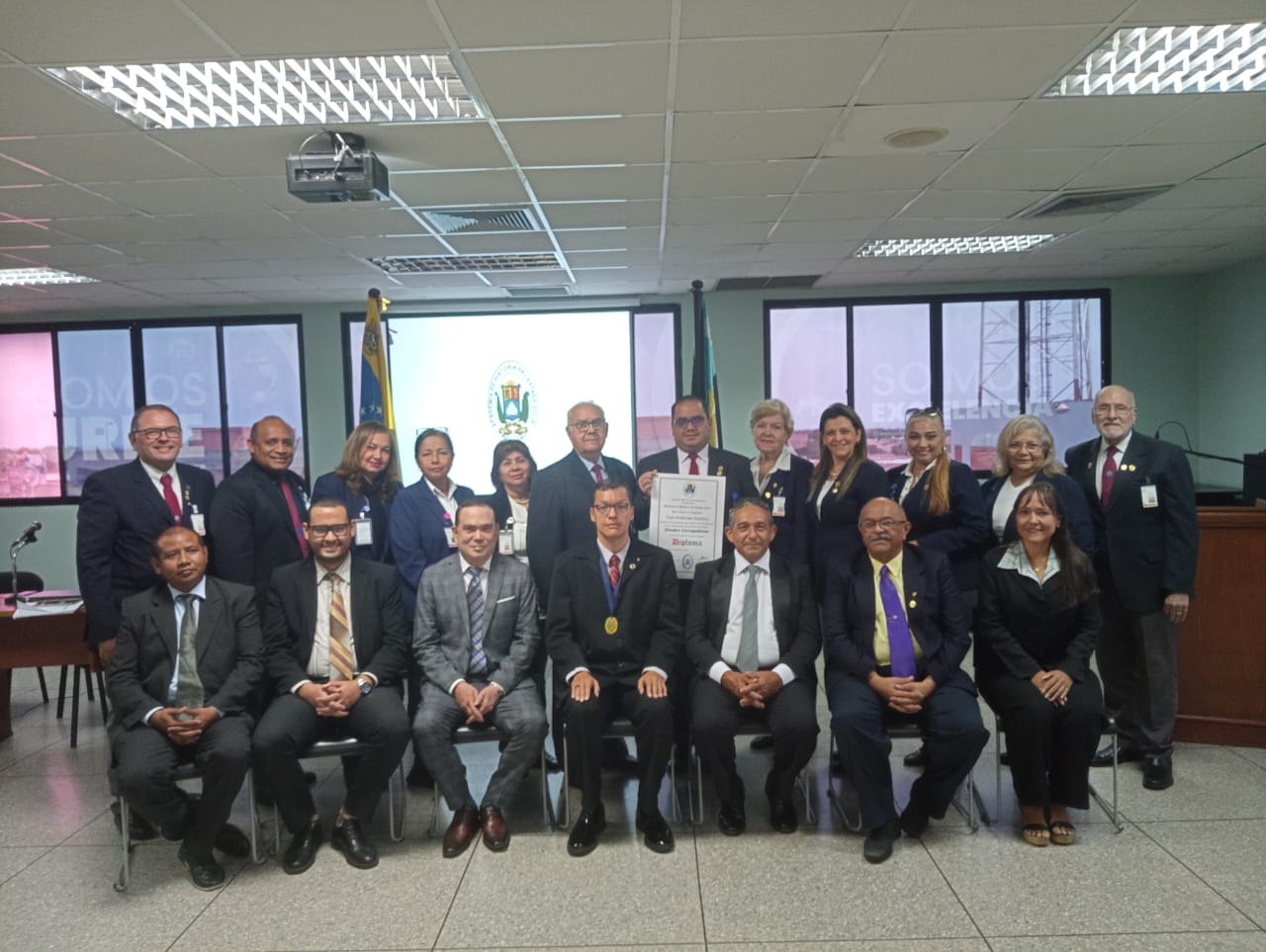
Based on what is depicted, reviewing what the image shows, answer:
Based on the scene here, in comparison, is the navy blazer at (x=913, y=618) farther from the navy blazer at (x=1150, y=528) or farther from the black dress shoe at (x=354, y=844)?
the black dress shoe at (x=354, y=844)

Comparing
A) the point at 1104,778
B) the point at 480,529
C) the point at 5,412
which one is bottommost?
the point at 1104,778

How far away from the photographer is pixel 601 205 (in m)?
5.07

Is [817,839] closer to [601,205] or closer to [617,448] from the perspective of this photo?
[601,205]

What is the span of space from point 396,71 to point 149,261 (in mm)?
4093

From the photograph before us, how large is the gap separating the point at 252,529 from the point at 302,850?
134cm

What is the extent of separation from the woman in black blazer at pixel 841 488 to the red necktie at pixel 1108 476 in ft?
3.21

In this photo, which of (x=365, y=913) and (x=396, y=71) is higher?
(x=396, y=71)

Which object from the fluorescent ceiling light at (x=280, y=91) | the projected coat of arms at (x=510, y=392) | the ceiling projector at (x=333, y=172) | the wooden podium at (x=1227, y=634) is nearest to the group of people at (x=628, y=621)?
the wooden podium at (x=1227, y=634)

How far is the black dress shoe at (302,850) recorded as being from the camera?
288 centimetres

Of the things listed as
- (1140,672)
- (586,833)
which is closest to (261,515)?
(586,833)

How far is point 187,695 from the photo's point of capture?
2994 mm

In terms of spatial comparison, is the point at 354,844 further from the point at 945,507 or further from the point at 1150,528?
the point at 1150,528

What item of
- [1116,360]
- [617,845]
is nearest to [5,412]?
[617,845]

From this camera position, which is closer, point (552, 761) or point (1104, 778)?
point (1104, 778)
